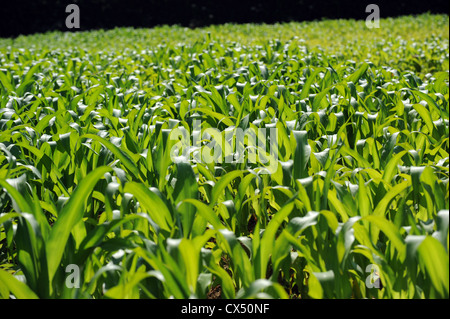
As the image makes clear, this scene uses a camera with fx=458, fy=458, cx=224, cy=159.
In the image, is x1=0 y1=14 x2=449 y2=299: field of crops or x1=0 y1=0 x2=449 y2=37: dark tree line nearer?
x1=0 y1=14 x2=449 y2=299: field of crops

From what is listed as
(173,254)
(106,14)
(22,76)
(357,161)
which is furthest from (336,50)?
(106,14)

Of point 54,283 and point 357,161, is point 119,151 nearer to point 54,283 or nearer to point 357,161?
point 54,283

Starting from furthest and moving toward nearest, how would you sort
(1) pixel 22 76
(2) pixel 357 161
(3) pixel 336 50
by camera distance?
1. (3) pixel 336 50
2. (1) pixel 22 76
3. (2) pixel 357 161

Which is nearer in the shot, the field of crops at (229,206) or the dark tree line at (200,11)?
the field of crops at (229,206)

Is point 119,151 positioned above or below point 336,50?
below

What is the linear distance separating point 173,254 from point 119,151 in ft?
2.75

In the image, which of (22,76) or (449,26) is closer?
(22,76)

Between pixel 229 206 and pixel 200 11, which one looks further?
pixel 200 11

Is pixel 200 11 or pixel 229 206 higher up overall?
pixel 200 11

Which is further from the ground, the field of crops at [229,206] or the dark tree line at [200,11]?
the dark tree line at [200,11]

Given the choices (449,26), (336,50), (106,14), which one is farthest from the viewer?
(106,14)

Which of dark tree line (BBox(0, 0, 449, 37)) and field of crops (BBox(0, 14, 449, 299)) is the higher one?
dark tree line (BBox(0, 0, 449, 37))

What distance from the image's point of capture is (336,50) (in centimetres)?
867
